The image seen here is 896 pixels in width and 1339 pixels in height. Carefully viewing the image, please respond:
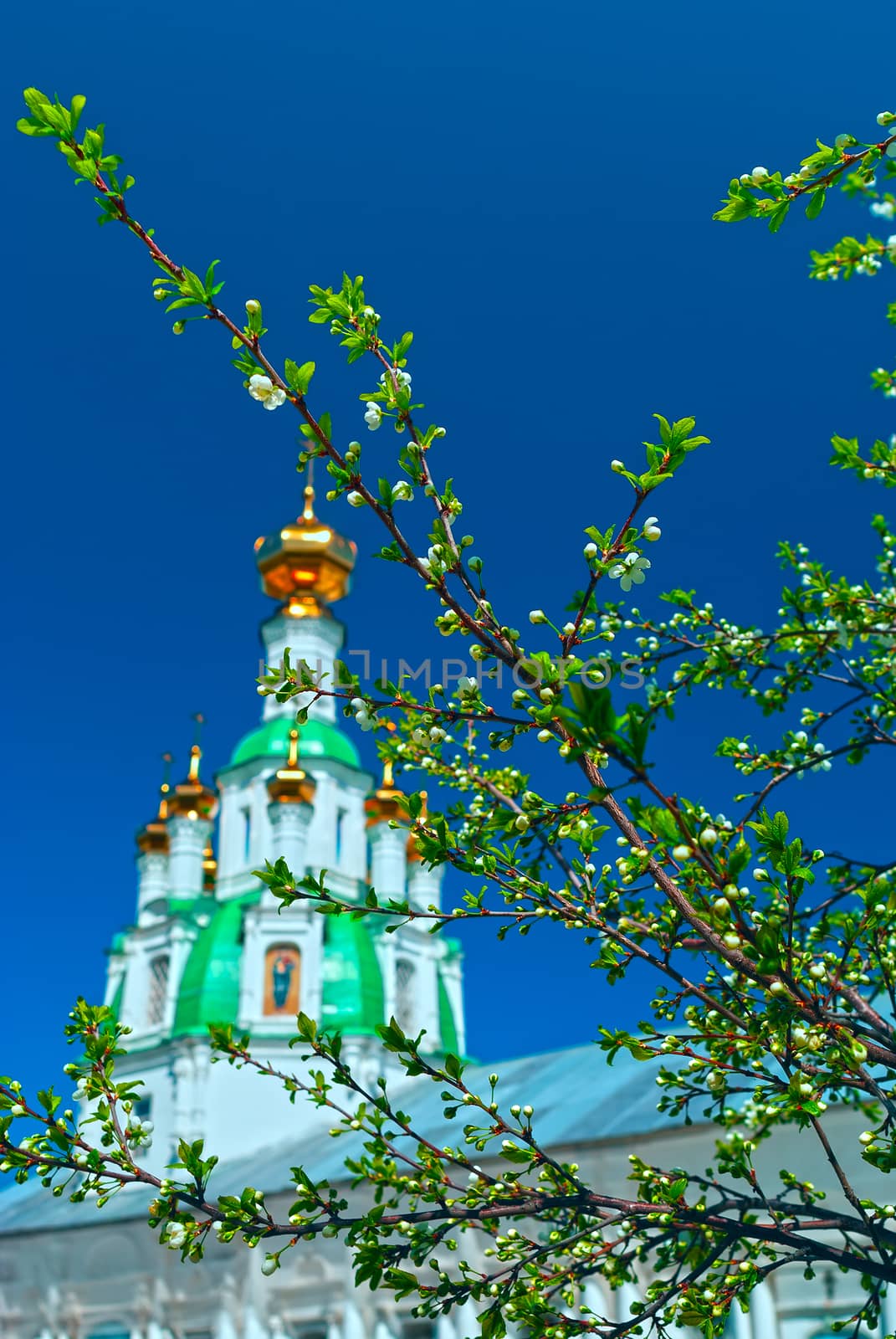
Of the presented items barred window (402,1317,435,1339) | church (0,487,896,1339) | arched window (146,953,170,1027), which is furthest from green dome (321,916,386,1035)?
barred window (402,1317,435,1339)

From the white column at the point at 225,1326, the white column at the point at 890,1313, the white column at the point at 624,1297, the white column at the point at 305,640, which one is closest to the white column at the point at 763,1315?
the white column at the point at 890,1313

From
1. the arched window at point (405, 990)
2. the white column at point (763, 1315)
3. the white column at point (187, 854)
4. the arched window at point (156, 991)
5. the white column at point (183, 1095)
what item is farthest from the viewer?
the white column at point (187, 854)

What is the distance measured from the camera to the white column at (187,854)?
27500mm

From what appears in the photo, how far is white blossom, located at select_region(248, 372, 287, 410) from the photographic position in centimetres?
307

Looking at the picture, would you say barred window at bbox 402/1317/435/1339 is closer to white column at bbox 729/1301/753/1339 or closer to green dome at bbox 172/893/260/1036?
white column at bbox 729/1301/753/1339

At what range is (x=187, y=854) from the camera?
27.8 meters

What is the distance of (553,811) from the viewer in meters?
3.57

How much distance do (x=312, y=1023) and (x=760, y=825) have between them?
162cm

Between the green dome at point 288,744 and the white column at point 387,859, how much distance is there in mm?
1835

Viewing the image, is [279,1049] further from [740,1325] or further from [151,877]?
[740,1325]

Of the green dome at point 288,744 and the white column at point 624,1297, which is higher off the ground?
the green dome at point 288,744

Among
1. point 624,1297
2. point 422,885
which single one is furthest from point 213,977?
point 624,1297

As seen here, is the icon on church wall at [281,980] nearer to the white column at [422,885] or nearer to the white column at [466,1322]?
the white column at [422,885]

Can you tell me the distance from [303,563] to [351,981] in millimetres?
11145
